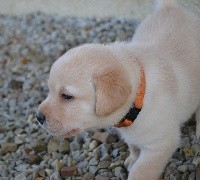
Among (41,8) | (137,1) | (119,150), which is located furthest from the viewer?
(41,8)

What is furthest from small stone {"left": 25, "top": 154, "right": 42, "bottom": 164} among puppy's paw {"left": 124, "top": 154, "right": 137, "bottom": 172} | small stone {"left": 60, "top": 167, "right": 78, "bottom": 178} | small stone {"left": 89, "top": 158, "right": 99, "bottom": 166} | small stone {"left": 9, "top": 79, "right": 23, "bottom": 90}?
small stone {"left": 9, "top": 79, "right": 23, "bottom": 90}

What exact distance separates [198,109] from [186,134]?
0.54 ft

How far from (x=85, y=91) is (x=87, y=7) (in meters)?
2.65

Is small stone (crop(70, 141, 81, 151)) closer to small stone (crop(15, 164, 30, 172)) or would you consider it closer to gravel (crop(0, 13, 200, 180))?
gravel (crop(0, 13, 200, 180))

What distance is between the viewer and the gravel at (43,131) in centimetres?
272

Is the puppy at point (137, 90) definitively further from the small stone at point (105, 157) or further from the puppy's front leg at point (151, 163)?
the small stone at point (105, 157)

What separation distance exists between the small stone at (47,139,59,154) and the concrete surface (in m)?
1.64

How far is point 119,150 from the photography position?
2842 mm

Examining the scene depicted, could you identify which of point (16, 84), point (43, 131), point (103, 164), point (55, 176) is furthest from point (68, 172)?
point (16, 84)

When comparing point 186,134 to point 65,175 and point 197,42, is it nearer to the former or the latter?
point 197,42

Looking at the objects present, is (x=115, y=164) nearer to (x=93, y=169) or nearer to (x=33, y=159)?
(x=93, y=169)

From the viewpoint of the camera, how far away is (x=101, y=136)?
2932mm

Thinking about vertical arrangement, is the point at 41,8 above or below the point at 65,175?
above

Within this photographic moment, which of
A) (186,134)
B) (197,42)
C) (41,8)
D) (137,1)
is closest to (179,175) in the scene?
(186,134)
